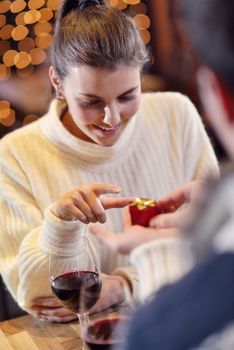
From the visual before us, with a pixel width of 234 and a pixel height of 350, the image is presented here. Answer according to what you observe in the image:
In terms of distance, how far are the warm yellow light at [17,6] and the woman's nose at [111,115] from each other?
1.75 meters

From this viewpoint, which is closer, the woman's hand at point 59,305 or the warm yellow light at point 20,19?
the woman's hand at point 59,305

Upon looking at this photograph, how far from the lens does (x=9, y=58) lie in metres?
2.99

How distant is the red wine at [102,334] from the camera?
73 centimetres

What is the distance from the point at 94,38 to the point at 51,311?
0.63 meters

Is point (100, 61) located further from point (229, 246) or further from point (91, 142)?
point (229, 246)

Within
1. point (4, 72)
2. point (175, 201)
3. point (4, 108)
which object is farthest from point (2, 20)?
point (175, 201)

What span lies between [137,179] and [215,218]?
1.12 m

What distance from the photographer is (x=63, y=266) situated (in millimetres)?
965

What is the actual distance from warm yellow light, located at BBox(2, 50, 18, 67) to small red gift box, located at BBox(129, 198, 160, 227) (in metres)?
2.17

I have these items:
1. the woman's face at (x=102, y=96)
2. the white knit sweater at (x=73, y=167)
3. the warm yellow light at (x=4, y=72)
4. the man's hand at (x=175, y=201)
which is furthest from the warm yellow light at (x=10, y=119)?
the man's hand at (x=175, y=201)

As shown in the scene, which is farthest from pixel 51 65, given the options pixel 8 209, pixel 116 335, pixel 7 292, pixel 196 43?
pixel 196 43

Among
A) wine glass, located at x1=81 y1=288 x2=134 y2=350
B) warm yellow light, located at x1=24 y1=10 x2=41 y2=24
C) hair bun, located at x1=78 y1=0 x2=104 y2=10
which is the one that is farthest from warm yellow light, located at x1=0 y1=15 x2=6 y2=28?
wine glass, located at x1=81 y1=288 x2=134 y2=350

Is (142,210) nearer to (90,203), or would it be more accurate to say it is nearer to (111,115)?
(90,203)

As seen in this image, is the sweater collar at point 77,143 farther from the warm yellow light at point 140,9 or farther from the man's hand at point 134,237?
the warm yellow light at point 140,9
